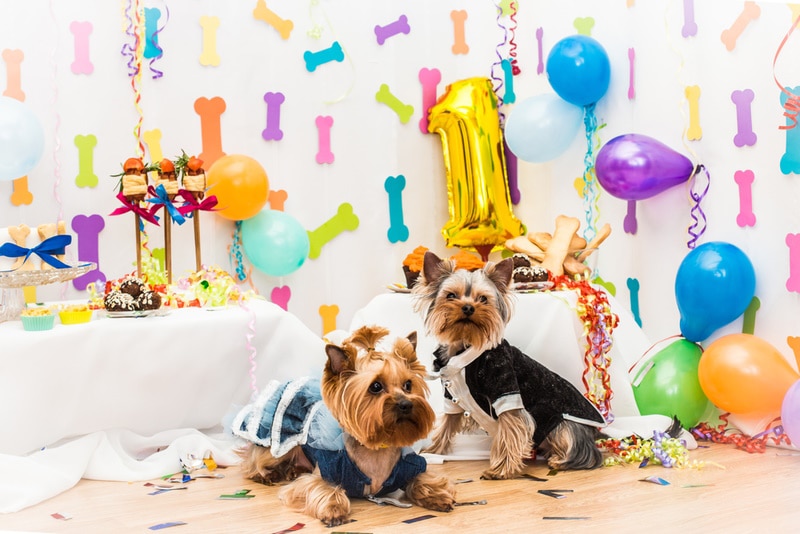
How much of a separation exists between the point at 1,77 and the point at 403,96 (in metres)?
2.01

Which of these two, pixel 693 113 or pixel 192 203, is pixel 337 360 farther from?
pixel 693 113

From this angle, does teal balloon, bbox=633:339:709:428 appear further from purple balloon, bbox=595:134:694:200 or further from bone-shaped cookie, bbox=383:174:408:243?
bone-shaped cookie, bbox=383:174:408:243

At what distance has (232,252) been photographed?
425cm

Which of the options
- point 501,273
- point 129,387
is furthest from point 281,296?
point 501,273

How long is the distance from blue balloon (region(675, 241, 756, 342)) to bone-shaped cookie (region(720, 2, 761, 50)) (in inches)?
32.9

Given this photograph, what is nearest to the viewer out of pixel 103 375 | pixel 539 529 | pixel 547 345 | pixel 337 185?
pixel 539 529

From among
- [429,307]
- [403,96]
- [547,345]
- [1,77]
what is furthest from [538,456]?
[1,77]

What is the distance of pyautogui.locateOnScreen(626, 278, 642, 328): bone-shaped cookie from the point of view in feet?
13.2

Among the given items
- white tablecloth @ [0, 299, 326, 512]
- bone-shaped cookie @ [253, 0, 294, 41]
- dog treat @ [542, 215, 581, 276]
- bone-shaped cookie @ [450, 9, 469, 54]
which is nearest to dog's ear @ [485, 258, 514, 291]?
dog treat @ [542, 215, 581, 276]

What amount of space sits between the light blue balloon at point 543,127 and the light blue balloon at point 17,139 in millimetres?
2130

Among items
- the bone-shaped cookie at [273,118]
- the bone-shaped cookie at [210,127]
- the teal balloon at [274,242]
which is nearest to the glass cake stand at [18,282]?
the teal balloon at [274,242]

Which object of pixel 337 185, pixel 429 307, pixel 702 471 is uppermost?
pixel 337 185

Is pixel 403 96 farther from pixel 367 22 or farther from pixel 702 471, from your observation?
pixel 702 471

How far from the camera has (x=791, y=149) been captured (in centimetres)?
324
